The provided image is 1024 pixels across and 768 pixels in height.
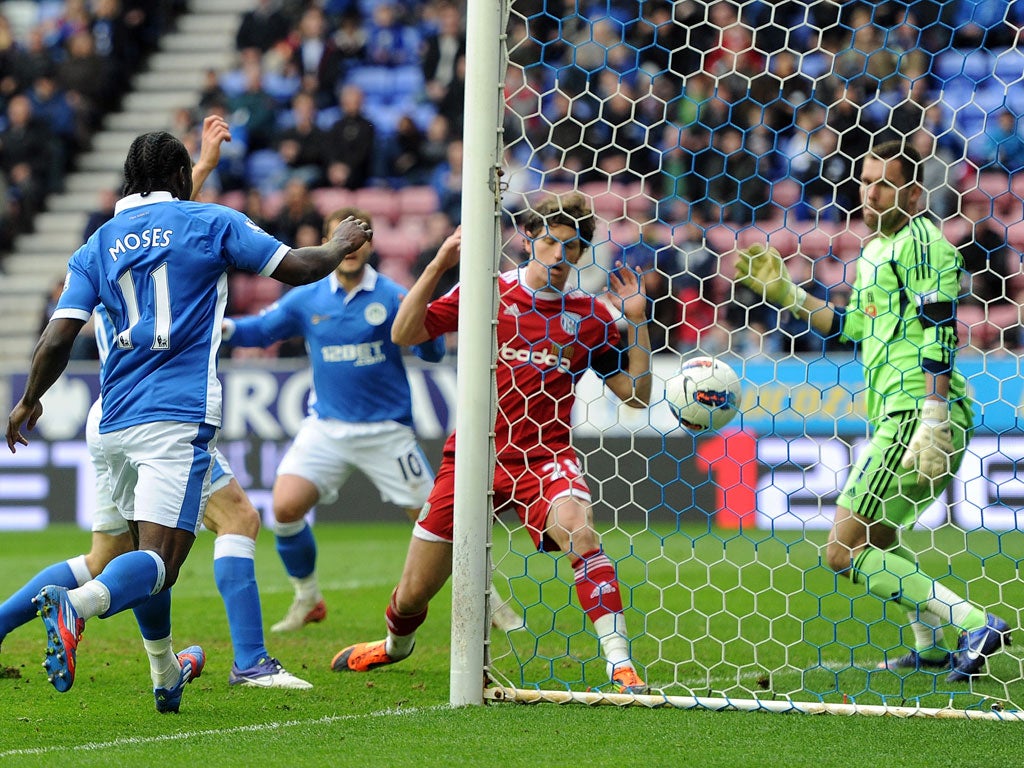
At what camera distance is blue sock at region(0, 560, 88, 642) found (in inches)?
205

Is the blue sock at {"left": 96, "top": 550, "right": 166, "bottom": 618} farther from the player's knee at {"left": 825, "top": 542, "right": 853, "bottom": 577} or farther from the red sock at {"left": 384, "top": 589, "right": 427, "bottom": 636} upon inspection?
the player's knee at {"left": 825, "top": 542, "right": 853, "bottom": 577}

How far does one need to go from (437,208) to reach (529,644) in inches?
392

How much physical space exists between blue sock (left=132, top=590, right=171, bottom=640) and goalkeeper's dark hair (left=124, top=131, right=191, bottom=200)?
4.50 feet

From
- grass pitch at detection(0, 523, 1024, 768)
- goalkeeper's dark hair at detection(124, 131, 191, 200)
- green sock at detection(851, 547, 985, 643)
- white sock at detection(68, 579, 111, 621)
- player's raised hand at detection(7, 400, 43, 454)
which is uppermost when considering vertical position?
goalkeeper's dark hair at detection(124, 131, 191, 200)

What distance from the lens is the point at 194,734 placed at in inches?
177

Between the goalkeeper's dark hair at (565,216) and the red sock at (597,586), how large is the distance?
1.25m

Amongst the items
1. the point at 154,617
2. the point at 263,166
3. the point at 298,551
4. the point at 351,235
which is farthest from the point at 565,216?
the point at 263,166

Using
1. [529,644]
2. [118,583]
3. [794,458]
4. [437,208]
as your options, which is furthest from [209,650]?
[437,208]

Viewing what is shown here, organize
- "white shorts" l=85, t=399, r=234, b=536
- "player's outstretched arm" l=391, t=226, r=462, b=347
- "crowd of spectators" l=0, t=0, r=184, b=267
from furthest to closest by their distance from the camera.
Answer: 1. "crowd of spectators" l=0, t=0, r=184, b=267
2. "white shorts" l=85, t=399, r=234, b=536
3. "player's outstretched arm" l=391, t=226, r=462, b=347

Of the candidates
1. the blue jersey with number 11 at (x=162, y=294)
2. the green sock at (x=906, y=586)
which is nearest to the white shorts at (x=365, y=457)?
the green sock at (x=906, y=586)

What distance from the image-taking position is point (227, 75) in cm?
1984

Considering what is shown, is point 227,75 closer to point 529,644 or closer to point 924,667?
point 529,644

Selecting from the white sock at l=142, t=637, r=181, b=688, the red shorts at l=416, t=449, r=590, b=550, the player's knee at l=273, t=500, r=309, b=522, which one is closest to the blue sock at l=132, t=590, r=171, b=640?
the white sock at l=142, t=637, r=181, b=688

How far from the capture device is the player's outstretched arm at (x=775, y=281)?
5.71 m
